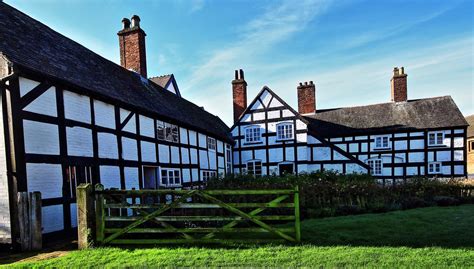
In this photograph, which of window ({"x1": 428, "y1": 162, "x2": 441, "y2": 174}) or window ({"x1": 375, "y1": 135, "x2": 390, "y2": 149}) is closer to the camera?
window ({"x1": 428, "y1": 162, "x2": 441, "y2": 174})

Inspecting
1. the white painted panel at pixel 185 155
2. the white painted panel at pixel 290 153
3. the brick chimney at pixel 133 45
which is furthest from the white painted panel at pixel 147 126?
the white painted panel at pixel 290 153

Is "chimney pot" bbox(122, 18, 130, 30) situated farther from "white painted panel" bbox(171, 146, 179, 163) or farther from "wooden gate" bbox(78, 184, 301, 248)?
"wooden gate" bbox(78, 184, 301, 248)

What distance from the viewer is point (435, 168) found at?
2323cm

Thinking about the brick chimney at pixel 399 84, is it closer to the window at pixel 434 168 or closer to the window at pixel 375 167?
the window at pixel 434 168

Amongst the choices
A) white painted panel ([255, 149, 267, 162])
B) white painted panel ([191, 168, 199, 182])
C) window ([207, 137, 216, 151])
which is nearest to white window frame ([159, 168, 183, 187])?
white painted panel ([191, 168, 199, 182])

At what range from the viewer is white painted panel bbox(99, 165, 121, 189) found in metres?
10.5

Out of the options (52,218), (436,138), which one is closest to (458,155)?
(436,138)

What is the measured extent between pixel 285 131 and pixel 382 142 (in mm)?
8317

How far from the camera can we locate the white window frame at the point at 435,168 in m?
23.0

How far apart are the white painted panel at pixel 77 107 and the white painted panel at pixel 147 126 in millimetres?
3010

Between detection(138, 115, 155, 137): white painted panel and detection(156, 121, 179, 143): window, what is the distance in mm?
440

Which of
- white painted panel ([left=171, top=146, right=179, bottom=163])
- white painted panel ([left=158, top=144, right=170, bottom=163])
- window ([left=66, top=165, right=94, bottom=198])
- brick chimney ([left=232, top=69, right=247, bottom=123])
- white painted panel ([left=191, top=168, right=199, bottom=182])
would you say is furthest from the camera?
brick chimney ([left=232, top=69, right=247, bottom=123])

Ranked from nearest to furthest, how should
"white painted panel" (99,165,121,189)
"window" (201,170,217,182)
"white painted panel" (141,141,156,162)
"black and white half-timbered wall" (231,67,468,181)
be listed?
"white painted panel" (99,165,121,189), "white painted panel" (141,141,156,162), "window" (201,170,217,182), "black and white half-timbered wall" (231,67,468,181)

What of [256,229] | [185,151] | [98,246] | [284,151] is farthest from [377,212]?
[284,151]
